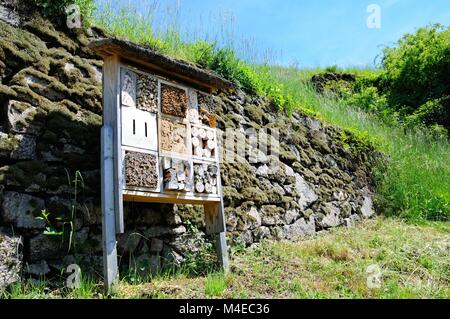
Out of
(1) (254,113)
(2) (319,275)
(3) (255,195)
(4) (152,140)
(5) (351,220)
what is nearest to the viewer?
(4) (152,140)

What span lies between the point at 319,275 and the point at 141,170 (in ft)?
7.05

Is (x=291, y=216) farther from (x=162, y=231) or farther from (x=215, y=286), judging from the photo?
(x=215, y=286)

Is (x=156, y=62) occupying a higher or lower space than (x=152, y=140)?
higher

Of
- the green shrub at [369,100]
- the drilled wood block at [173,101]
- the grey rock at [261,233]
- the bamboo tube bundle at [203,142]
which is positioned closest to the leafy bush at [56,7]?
the drilled wood block at [173,101]

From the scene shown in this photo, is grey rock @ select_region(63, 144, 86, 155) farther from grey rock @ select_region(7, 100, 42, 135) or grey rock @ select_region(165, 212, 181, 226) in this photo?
grey rock @ select_region(165, 212, 181, 226)

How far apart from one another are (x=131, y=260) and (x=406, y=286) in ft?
8.57

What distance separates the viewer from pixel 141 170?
3857mm

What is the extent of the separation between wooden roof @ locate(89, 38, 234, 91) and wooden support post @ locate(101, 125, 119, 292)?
0.67 m

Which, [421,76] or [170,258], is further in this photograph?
[421,76]

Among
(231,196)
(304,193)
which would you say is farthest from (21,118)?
(304,193)

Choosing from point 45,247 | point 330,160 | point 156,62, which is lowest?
point 45,247
